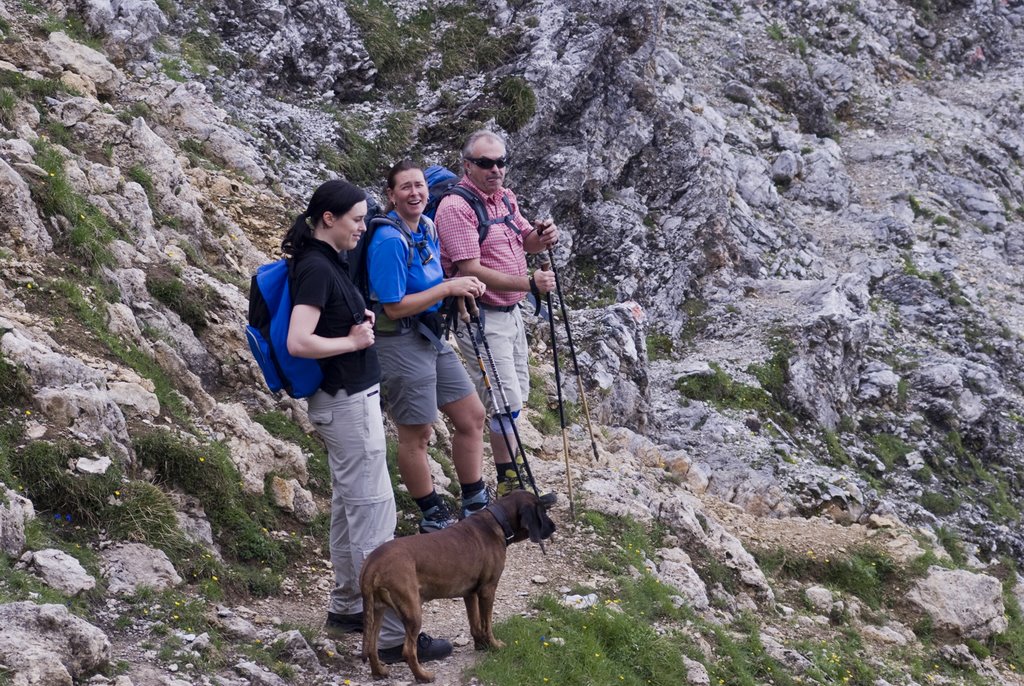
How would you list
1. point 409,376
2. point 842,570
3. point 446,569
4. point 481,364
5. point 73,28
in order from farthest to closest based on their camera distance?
point 73,28 < point 842,570 < point 481,364 < point 409,376 < point 446,569

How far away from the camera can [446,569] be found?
5254 mm

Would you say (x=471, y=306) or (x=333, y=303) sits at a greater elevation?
(x=333, y=303)

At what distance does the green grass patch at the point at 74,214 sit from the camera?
7.70 meters

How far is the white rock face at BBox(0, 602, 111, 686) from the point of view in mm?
4074

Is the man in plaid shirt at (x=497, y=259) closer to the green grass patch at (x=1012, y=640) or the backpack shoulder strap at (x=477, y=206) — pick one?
the backpack shoulder strap at (x=477, y=206)

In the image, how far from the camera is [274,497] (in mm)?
7090

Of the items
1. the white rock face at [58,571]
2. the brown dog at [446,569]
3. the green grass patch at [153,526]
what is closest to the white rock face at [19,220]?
the green grass patch at [153,526]

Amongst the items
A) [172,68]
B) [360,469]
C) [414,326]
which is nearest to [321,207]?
[414,326]

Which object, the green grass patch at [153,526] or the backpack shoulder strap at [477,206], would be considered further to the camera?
the backpack shoulder strap at [477,206]

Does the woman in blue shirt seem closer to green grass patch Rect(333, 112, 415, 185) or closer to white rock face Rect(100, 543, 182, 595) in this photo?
white rock face Rect(100, 543, 182, 595)

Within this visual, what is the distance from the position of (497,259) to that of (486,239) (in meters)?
0.18

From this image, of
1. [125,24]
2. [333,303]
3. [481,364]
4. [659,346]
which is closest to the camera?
[333,303]

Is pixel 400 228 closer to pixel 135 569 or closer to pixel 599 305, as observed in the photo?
pixel 135 569

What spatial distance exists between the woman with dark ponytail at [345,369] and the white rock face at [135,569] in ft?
3.42
